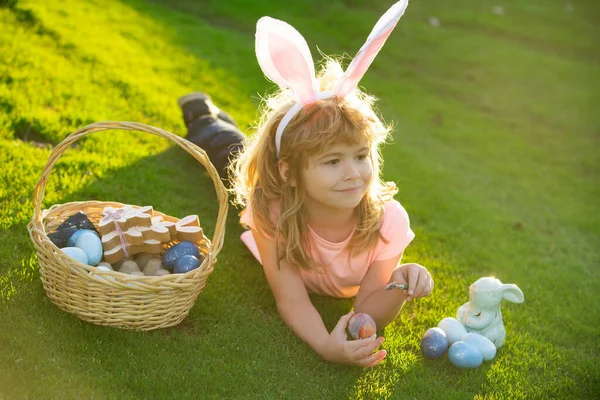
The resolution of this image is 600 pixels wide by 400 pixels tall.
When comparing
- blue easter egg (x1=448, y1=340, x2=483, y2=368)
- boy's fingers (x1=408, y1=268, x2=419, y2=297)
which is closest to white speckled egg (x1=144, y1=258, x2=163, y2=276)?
boy's fingers (x1=408, y1=268, x2=419, y2=297)

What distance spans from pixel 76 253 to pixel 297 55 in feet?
3.72

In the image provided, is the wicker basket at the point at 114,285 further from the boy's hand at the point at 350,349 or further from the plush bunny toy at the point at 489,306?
the plush bunny toy at the point at 489,306

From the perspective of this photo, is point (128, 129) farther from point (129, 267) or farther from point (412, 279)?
point (412, 279)

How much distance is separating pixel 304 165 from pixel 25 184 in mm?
1557

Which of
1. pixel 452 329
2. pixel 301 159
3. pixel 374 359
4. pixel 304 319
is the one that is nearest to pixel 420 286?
pixel 452 329

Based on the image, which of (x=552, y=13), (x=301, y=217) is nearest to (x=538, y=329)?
(x=301, y=217)

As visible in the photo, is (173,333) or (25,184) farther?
(25,184)

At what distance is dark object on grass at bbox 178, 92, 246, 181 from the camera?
12.2 feet

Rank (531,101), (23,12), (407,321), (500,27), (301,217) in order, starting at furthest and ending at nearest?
(500,27) < (531,101) < (23,12) < (407,321) < (301,217)

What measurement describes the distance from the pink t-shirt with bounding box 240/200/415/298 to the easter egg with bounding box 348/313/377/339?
31cm

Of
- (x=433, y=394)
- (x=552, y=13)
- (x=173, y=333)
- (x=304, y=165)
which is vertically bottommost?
(x=552, y=13)

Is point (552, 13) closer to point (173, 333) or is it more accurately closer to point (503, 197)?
point (503, 197)

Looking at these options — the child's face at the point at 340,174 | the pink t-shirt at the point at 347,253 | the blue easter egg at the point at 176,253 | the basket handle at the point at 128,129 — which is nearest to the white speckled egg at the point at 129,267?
the blue easter egg at the point at 176,253

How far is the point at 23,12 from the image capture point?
527 centimetres
